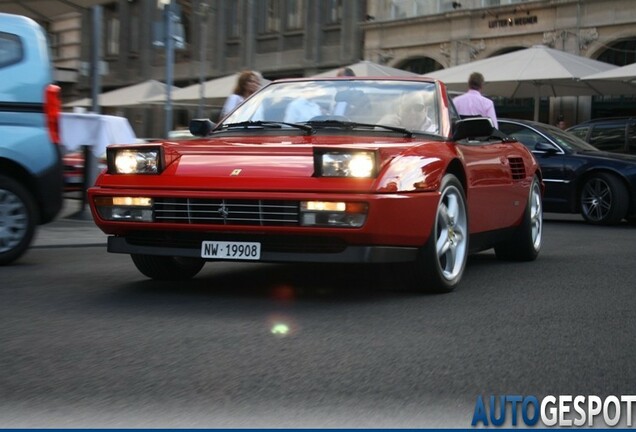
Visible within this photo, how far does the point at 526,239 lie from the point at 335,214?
3289 millimetres

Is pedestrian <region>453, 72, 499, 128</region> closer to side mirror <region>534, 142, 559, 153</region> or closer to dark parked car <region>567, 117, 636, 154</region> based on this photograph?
side mirror <region>534, 142, 559, 153</region>

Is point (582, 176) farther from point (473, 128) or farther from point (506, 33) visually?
point (506, 33)

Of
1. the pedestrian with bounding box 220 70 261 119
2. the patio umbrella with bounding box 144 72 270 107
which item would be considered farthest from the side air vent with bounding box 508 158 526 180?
the patio umbrella with bounding box 144 72 270 107

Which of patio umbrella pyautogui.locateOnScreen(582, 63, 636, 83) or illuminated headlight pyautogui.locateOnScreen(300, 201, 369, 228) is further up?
patio umbrella pyautogui.locateOnScreen(582, 63, 636, 83)

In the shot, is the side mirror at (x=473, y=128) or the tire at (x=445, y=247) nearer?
the tire at (x=445, y=247)

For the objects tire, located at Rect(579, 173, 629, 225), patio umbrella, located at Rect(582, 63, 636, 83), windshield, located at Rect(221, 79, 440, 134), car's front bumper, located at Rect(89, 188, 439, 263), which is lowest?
tire, located at Rect(579, 173, 629, 225)

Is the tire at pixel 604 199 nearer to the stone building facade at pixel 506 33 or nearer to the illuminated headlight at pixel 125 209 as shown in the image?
the illuminated headlight at pixel 125 209

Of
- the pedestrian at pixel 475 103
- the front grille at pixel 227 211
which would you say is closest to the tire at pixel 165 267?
the front grille at pixel 227 211

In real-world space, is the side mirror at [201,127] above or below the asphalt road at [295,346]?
above

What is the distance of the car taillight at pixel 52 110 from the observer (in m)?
7.94

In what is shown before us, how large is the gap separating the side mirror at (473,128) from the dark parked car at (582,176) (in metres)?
7.31

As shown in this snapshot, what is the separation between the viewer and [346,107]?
7016mm

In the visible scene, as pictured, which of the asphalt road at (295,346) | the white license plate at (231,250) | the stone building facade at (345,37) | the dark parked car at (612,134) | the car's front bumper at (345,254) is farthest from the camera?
the stone building facade at (345,37)

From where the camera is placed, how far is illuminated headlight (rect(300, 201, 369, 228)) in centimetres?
561
